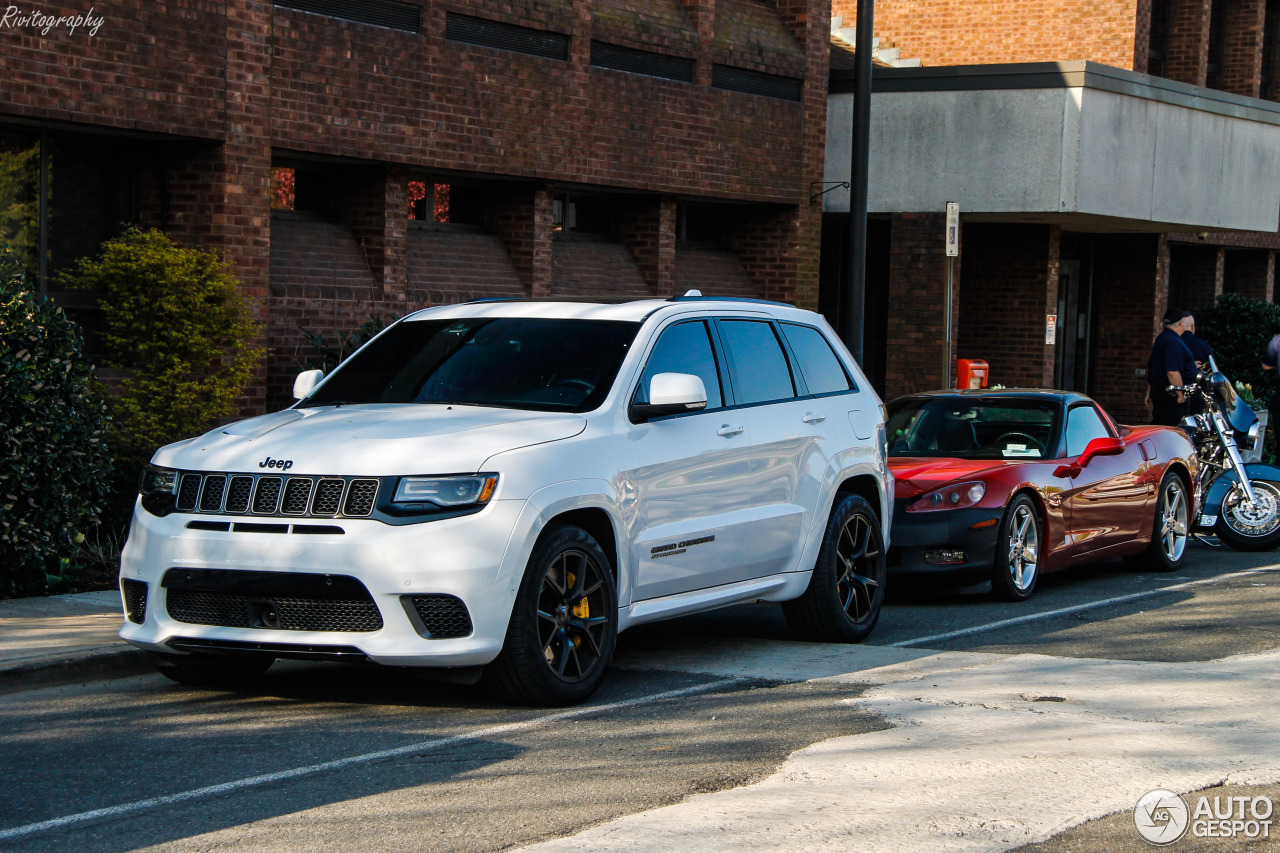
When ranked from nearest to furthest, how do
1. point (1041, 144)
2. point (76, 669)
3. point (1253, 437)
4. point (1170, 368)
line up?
1. point (76, 669)
2. point (1253, 437)
3. point (1170, 368)
4. point (1041, 144)

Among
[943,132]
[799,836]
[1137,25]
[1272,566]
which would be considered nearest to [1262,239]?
[1137,25]

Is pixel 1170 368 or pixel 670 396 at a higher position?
pixel 670 396

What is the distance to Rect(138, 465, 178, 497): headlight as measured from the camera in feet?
24.5

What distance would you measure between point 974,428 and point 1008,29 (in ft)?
54.2

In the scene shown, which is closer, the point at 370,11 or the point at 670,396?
the point at 670,396

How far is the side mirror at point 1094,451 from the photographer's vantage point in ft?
39.7

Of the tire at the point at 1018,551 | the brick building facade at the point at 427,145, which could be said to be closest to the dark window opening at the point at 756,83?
the brick building facade at the point at 427,145

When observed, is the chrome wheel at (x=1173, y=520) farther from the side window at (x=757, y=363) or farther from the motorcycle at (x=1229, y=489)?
the side window at (x=757, y=363)

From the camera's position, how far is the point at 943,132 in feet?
70.8

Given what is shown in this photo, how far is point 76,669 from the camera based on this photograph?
8164 millimetres

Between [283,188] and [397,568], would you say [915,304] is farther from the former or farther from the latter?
[397,568]
